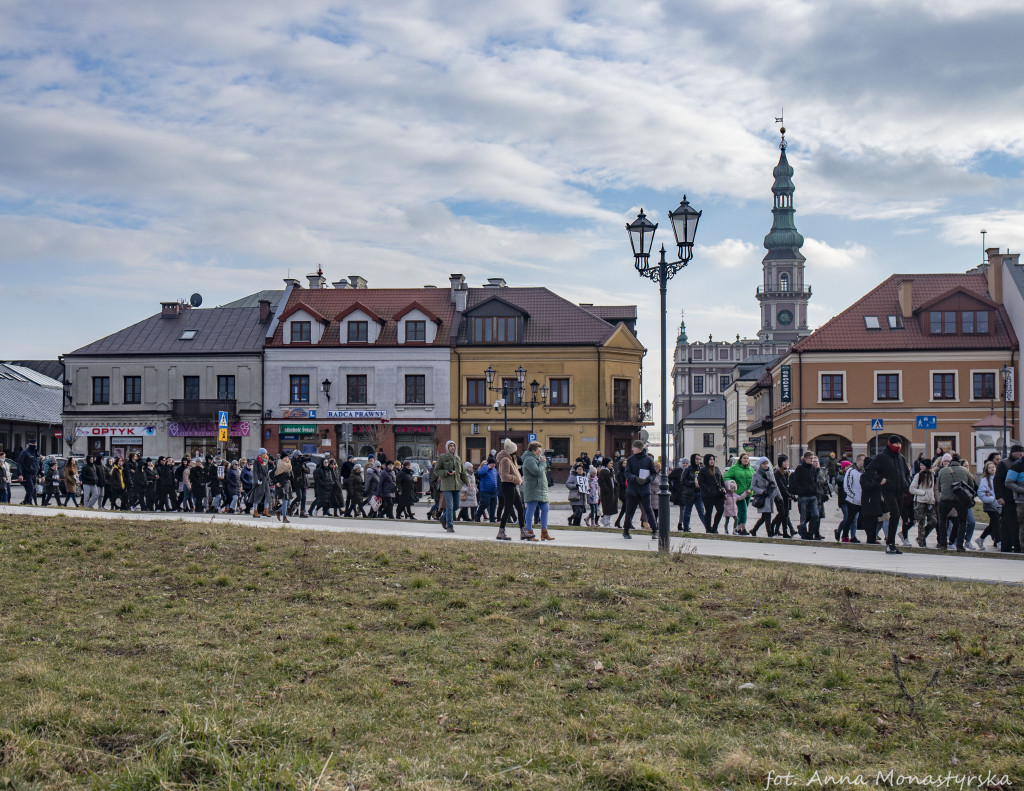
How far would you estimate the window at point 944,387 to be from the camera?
5331cm

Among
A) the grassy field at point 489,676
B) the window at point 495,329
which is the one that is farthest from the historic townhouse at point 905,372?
the grassy field at point 489,676

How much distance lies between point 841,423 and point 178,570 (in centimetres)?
4839

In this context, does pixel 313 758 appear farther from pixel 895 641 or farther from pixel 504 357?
pixel 504 357

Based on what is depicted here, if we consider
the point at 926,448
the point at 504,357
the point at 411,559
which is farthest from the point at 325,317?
the point at 411,559

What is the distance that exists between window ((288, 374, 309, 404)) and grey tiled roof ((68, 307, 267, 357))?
2621 mm

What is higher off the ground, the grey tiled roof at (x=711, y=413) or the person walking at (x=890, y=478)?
the grey tiled roof at (x=711, y=413)

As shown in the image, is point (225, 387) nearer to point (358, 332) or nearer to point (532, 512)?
point (358, 332)

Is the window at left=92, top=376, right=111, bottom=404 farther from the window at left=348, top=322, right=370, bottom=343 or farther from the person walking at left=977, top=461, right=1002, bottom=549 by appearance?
the person walking at left=977, top=461, right=1002, bottom=549

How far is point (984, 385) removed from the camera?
53000mm

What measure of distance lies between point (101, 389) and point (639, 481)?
4736 cm

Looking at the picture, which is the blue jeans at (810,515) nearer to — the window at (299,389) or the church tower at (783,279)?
the window at (299,389)

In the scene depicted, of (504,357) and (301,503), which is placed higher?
(504,357)

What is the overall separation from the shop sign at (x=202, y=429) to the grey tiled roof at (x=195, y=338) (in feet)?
13.1

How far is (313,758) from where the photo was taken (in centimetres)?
467
